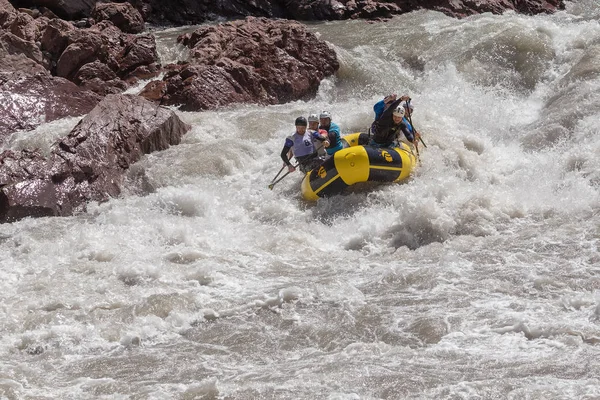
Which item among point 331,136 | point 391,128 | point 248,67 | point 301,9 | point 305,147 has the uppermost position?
point 301,9

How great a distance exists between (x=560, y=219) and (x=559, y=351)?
2.92 meters

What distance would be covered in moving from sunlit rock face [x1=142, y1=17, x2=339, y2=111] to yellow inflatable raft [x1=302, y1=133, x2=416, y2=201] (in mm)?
3665

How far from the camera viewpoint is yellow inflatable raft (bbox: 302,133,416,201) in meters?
9.11

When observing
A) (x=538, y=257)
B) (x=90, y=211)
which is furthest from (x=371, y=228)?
(x=90, y=211)

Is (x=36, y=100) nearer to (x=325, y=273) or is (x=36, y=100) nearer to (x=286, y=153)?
(x=286, y=153)

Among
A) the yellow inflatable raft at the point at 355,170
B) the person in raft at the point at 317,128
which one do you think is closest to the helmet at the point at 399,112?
the yellow inflatable raft at the point at 355,170

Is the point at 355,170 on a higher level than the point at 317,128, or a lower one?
lower

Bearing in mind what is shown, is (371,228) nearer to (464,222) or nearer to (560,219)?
(464,222)

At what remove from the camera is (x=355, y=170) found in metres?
9.10

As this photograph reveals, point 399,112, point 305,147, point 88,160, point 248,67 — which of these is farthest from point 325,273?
point 248,67

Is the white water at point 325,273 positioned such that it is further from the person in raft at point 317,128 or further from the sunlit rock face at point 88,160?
the person in raft at point 317,128

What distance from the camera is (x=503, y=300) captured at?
6383 millimetres

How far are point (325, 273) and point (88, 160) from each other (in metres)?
4.10

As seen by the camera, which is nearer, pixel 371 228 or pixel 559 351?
pixel 559 351
